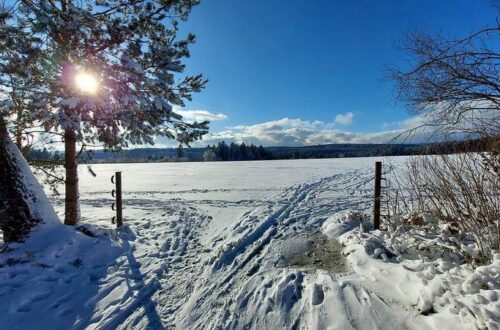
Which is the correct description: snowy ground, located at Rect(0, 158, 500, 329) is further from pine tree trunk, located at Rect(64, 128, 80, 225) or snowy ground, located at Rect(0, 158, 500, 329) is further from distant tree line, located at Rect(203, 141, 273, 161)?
distant tree line, located at Rect(203, 141, 273, 161)

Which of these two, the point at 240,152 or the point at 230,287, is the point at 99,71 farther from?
the point at 240,152

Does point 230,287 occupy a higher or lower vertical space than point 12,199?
lower

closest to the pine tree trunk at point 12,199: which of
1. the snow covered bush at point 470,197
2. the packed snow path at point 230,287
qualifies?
the packed snow path at point 230,287

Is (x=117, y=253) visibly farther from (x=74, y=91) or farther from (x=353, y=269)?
(x=353, y=269)

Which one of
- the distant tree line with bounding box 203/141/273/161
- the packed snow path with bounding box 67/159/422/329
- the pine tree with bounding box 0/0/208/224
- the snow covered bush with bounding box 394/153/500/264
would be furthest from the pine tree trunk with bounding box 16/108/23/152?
the distant tree line with bounding box 203/141/273/161

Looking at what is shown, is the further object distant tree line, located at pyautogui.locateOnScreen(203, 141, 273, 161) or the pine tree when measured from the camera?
distant tree line, located at pyautogui.locateOnScreen(203, 141, 273, 161)

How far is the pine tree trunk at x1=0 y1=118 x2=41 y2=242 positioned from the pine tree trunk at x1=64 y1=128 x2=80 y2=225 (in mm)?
1209

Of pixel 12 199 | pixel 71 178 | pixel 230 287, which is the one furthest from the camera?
pixel 71 178

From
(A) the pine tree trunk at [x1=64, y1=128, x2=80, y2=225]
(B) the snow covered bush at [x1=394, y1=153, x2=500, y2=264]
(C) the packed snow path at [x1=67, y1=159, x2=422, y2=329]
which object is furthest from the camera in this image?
(A) the pine tree trunk at [x1=64, y1=128, x2=80, y2=225]

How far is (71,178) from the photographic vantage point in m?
6.35

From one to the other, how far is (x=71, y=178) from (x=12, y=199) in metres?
1.47

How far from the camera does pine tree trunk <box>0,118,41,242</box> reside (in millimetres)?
4836

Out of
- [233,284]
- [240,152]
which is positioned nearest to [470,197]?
[233,284]

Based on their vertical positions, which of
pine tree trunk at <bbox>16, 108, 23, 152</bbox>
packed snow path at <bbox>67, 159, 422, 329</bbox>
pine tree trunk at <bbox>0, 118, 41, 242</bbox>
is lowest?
packed snow path at <bbox>67, 159, 422, 329</bbox>
